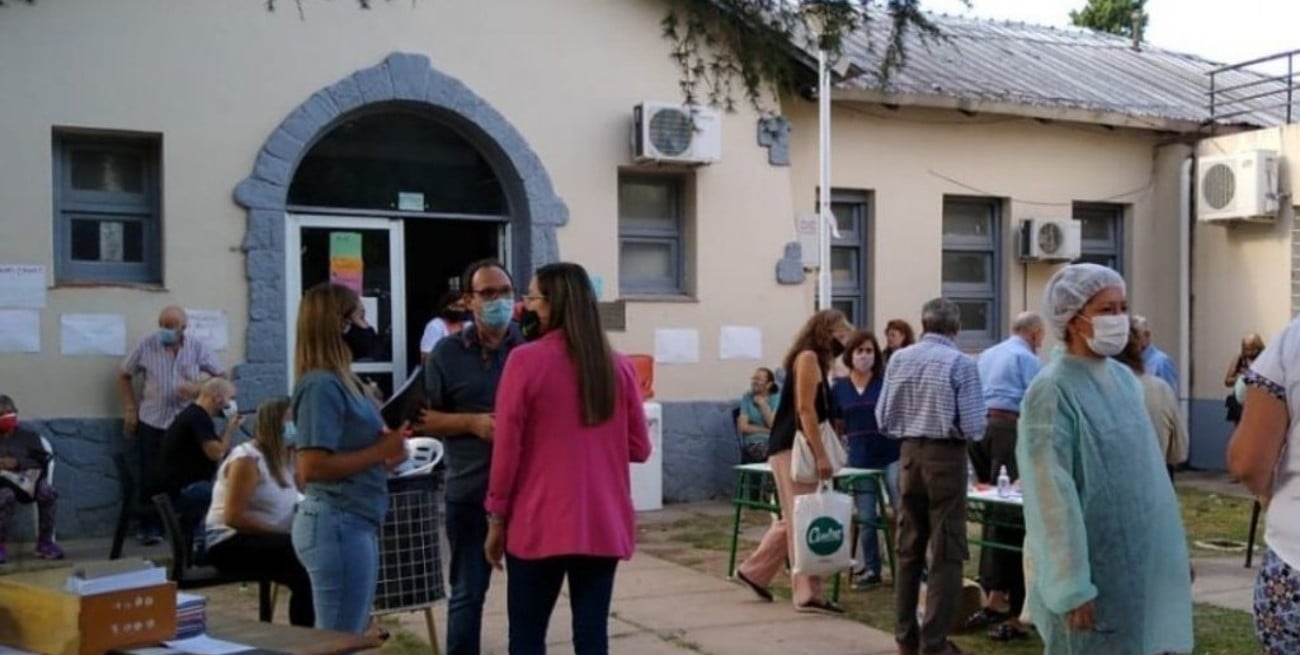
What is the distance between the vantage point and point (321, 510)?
5129 mm

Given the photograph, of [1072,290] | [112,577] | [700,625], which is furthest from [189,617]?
[700,625]

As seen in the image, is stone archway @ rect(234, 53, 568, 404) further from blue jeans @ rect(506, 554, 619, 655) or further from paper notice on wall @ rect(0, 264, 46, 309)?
blue jeans @ rect(506, 554, 619, 655)

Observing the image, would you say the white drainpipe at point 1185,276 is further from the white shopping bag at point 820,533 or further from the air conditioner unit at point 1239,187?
the white shopping bag at point 820,533

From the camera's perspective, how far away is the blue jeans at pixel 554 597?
4.78 meters

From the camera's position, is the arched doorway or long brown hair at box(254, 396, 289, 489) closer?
Answer: long brown hair at box(254, 396, 289, 489)

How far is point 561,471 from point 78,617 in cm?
162

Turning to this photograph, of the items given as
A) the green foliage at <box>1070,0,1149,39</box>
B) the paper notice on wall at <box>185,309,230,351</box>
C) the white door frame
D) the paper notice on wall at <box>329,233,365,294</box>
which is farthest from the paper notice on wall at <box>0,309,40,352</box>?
the green foliage at <box>1070,0,1149,39</box>

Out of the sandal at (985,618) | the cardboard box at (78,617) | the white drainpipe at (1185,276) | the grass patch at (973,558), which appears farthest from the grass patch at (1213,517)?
the cardboard box at (78,617)

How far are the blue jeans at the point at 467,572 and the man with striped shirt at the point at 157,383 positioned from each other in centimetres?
528

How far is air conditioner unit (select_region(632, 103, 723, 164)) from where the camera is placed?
12547mm

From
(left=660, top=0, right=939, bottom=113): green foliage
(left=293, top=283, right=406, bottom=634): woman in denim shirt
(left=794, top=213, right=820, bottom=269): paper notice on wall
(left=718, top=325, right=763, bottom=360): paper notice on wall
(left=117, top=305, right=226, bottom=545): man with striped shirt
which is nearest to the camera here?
(left=293, top=283, right=406, bottom=634): woman in denim shirt

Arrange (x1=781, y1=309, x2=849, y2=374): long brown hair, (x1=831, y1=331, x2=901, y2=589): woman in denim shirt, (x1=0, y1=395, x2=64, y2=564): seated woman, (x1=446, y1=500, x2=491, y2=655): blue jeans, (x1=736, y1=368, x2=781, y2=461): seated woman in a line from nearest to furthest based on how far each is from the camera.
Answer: (x1=446, y1=500, x2=491, y2=655): blue jeans < (x1=781, y1=309, x2=849, y2=374): long brown hair < (x1=831, y1=331, x2=901, y2=589): woman in denim shirt < (x1=0, y1=395, x2=64, y2=564): seated woman < (x1=736, y1=368, x2=781, y2=461): seated woman

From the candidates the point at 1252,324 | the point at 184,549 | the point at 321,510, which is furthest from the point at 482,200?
the point at 1252,324

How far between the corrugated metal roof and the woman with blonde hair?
5379 mm
